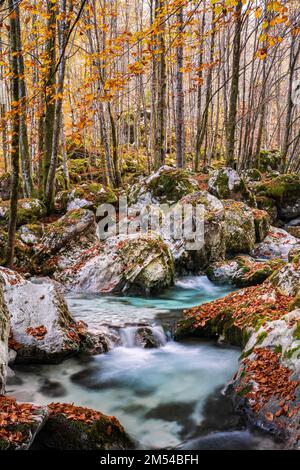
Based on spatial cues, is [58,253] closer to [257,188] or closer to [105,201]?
[105,201]

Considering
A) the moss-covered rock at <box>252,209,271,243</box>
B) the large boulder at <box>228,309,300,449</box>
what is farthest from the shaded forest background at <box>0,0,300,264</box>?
the moss-covered rock at <box>252,209,271,243</box>

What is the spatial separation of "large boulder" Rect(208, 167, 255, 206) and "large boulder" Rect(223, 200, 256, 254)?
5.98 feet

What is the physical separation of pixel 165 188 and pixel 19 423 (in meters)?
10.1

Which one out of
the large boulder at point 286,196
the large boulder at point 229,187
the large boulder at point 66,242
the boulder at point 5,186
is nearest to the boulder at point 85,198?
the large boulder at point 66,242

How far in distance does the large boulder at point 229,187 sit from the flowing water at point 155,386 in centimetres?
744

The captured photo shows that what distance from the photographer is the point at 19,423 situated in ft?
10.2

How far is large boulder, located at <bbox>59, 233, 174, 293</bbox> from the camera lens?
877cm

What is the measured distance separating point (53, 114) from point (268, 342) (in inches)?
414

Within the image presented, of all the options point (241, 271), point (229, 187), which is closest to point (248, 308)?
point (241, 271)

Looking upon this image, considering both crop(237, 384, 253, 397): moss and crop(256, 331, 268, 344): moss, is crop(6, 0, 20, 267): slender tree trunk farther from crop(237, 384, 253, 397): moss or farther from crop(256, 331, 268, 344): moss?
crop(237, 384, 253, 397): moss

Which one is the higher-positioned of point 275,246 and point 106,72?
point 106,72

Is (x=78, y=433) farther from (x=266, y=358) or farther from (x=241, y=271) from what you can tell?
(x=241, y=271)

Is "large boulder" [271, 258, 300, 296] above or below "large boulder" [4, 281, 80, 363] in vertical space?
above
